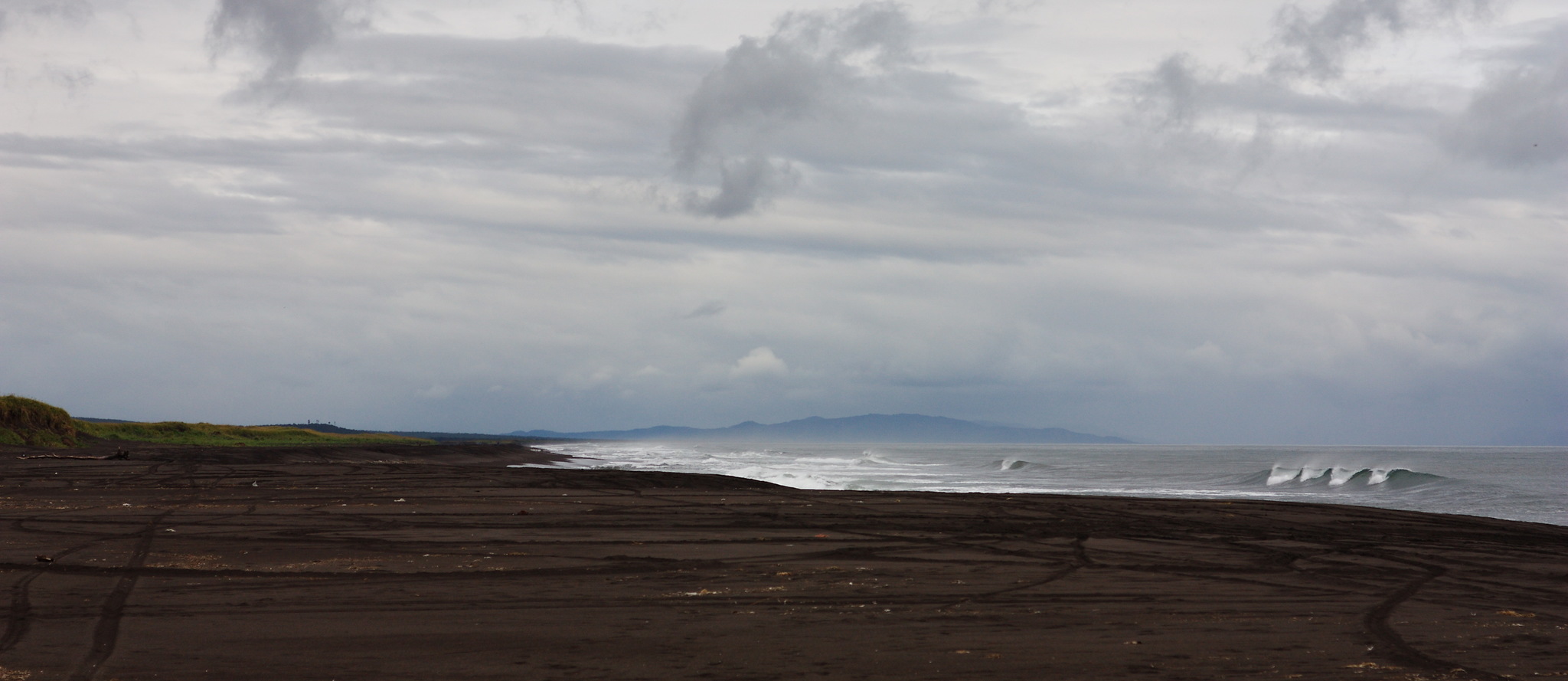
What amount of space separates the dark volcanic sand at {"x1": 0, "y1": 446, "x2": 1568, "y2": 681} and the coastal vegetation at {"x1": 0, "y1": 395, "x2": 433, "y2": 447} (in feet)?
121

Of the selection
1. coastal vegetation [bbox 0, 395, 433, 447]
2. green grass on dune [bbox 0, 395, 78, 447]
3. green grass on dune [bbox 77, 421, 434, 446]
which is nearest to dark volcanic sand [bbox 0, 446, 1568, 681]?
green grass on dune [bbox 0, 395, 78, 447]

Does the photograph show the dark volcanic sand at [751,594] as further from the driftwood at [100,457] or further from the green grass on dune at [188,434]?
the green grass on dune at [188,434]

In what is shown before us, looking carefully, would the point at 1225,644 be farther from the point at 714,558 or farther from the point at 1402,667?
the point at 714,558

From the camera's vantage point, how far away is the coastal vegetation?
50625 mm

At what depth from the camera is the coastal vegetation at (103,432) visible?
50625 millimetres

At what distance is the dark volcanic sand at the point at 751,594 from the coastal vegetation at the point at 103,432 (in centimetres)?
3688

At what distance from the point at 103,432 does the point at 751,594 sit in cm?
6761

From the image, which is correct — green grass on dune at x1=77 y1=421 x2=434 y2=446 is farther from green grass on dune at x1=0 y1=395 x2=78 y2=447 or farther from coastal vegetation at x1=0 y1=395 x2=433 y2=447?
green grass on dune at x1=0 y1=395 x2=78 y2=447

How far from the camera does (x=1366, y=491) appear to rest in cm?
4297

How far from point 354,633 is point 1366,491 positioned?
4472cm

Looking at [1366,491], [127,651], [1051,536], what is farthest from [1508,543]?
[1366,491]

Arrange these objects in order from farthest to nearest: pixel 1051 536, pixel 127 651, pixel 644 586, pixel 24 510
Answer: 1. pixel 24 510
2. pixel 1051 536
3. pixel 644 586
4. pixel 127 651

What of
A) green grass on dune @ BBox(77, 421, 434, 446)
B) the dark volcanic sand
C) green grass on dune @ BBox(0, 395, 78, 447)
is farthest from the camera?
green grass on dune @ BBox(77, 421, 434, 446)

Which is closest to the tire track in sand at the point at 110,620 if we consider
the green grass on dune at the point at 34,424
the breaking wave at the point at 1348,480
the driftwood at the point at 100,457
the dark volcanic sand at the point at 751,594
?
the dark volcanic sand at the point at 751,594
